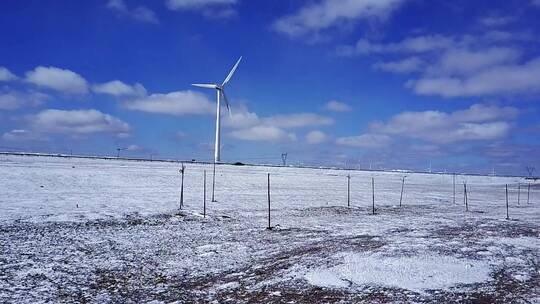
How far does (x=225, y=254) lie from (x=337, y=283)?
16.4 ft

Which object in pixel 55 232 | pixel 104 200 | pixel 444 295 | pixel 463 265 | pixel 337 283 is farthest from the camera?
pixel 104 200

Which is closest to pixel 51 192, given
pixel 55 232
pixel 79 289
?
pixel 55 232

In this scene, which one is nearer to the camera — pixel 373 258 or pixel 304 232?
pixel 373 258

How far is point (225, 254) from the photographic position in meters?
13.7

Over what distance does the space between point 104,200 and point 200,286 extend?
1879 cm

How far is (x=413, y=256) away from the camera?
1177 cm

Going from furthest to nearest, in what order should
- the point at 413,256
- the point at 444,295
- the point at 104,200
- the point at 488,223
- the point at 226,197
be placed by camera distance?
the point at 226,197, the point at 104,200, the point at 488,223, the point at 413,256, the point at 444,295

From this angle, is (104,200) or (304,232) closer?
(304,232)

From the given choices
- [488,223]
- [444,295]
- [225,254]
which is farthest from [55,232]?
[488,223]

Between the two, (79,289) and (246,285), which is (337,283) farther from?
(79,289)

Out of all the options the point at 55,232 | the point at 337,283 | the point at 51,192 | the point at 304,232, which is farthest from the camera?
the point at 51,192

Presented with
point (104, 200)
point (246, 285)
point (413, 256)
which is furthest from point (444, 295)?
point (104, 200)

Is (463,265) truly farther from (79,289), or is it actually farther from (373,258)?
(79,289)

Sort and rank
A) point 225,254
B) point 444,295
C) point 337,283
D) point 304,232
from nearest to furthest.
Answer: point 444,295 → point 337,283 → point 225,254 → point 304,232
